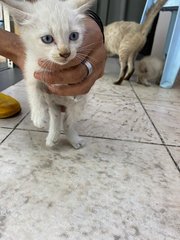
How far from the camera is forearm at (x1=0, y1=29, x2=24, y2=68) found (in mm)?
994

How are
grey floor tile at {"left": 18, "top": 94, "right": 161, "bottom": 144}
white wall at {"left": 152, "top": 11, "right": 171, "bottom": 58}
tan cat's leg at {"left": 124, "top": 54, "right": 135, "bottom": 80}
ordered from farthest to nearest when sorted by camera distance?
white wall at {"left": 152, "top": 11, "right": 171, "bottom": 58}, tan cat's leg at {"left": 124, "top": 54, "right": 135, "bottom": 80}, grey floor tile at {"left": 18, "top": 94, "right": 161, "bottom": 144}

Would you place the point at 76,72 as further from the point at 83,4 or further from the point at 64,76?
the point at 83,4

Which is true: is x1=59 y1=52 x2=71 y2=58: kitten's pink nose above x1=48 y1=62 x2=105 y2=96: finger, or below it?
above

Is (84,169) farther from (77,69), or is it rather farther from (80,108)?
(77,69)

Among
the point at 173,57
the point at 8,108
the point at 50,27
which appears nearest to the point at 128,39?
the point at 173,57

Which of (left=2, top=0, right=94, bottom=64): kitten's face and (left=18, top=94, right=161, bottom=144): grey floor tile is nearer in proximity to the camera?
(left=2, top=0, right=94, bottom=64): kitten's face

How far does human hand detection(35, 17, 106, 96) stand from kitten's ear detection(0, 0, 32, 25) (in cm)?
12

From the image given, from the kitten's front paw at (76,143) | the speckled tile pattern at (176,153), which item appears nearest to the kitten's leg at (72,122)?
the kitten's front paw at (76,143)

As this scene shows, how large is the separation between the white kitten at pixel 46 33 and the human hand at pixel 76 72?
0.04 m

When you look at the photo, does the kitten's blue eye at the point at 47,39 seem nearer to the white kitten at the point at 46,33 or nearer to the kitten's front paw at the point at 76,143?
the white kitten at the point at 46,33

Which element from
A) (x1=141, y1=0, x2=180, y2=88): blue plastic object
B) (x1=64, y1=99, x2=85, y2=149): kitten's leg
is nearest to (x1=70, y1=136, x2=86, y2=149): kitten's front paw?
(x1=64, y1=99, x2=85, y2=149): kitten's leg

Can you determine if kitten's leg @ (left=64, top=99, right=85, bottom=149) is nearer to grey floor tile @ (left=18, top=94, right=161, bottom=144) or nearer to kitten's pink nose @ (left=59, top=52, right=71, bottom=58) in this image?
grey floor tile @ (left=18, top=94, right=161, bottom=144)

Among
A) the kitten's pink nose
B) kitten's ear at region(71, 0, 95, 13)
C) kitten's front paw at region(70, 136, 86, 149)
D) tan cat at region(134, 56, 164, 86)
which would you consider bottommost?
tan cat at region(134, 56, 164, 86)

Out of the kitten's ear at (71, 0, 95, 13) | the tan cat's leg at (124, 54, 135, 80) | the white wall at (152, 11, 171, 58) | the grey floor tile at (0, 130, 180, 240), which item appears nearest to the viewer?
the grey floor tile at (0, 130, 180, 240)
